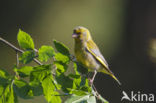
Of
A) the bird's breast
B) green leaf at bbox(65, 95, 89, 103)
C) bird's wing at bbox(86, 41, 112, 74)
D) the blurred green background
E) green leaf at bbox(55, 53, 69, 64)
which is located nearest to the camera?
green leaf at bbox(65, 95, 89, 103)

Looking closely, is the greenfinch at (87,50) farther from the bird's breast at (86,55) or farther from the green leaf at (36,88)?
the green leaf at (36,88)

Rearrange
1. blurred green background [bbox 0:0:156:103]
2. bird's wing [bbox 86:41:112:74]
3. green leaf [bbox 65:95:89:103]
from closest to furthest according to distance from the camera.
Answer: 1. green leaf [bbox 65:95:89:103]
2. bird's wing [bbox 86:41:112:74]
3. blurred green background [bbox 0:0:156:103]

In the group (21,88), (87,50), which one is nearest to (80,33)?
(87,50)

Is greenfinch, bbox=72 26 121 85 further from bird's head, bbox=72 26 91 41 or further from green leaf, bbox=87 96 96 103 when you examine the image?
green leaf, bbox=87 96 96 103

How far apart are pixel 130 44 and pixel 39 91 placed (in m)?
6.26

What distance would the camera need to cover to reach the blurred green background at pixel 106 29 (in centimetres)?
694

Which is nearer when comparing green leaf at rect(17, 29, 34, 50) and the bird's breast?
green leaf at rect(17, 29, 34, 50)

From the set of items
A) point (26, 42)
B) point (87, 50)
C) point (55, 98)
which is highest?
point (26, 42)

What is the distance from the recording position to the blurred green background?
6.94 m

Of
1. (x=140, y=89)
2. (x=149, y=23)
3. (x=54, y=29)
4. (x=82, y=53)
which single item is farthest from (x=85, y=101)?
(x=54, y=29)

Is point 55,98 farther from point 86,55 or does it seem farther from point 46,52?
point 86,55

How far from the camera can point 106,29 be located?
8.55 meters

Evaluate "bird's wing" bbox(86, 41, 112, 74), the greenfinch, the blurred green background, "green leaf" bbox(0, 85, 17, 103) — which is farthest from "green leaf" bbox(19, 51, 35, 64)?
the blurred green background

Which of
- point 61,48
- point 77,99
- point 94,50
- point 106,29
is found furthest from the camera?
point 106,29
